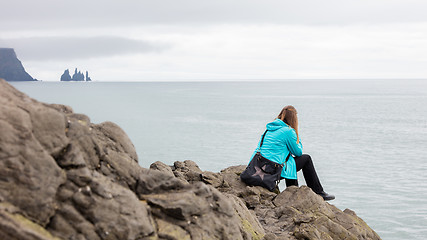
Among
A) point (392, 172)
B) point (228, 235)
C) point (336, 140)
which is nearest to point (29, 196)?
point (228, 235)

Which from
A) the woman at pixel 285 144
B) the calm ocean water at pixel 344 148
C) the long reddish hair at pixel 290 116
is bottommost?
the calm ocean water at pixel 344 148

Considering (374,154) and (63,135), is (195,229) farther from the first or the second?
(374,154)

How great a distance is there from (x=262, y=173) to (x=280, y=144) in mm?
932

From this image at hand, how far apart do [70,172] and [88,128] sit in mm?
928

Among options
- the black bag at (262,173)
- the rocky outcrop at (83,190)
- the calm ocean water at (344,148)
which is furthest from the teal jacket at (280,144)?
the calm ocean water at (344,148)

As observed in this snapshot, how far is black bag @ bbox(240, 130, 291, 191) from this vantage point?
1255 centimetres

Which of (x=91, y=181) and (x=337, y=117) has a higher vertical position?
(x=91, y=181)

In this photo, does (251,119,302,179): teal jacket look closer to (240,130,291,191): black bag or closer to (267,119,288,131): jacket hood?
(267,119,288,131): jacket hood

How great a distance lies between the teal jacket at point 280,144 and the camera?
12.4 meters

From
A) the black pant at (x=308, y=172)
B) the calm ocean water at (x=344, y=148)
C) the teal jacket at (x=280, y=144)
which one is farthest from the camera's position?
the calm ocean water at (x=344, y=148)

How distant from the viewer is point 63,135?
22.2 ft

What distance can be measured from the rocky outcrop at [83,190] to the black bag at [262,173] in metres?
3.97

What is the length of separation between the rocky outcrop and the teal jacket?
4009 millimetres

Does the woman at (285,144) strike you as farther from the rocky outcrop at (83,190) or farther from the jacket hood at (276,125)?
the rocky outcrop at (83,190)
